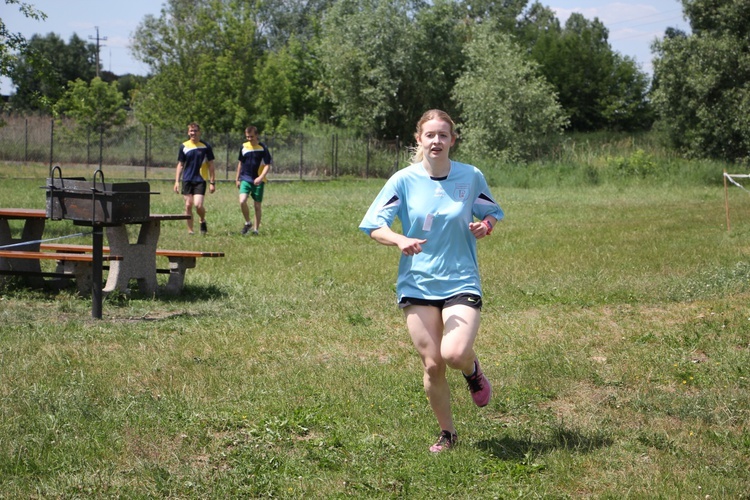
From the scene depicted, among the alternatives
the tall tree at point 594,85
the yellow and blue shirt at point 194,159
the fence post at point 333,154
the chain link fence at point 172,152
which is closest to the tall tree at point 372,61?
the chain link fence at point 172,152

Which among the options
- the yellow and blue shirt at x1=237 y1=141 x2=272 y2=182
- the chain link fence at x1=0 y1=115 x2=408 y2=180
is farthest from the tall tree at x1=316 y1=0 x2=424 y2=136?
the yellow and blue shirt at x1=237 y1=141 x2=272 y2=182

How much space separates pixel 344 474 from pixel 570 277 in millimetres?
7901

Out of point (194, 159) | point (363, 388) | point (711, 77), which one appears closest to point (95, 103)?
point (711, 77)

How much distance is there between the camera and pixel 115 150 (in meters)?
43.6

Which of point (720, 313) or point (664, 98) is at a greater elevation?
point (664, 98)

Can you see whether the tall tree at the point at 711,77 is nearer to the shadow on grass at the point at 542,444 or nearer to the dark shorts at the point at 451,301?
→ the shadow on grass at the point at 542,444

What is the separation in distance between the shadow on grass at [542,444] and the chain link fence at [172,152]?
36153mm

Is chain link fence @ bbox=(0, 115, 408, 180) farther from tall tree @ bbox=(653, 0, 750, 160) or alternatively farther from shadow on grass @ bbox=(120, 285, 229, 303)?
shadow on grass @ bbox=(120, 285, 229, 303)

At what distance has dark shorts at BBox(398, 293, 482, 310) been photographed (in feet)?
17.8

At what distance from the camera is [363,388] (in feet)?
23.0

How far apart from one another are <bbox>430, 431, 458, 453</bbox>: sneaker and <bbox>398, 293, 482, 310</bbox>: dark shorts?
0.76 metres

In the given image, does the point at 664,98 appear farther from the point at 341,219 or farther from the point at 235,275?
the point at 235,275

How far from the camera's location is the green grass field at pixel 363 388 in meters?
5.21

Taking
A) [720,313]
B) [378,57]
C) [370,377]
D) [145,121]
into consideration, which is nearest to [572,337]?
[720,313]
